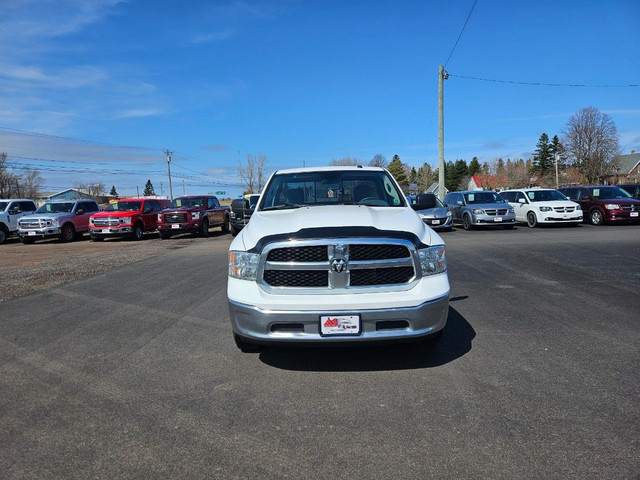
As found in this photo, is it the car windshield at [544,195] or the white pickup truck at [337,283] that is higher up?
the car windshield at [544,195]

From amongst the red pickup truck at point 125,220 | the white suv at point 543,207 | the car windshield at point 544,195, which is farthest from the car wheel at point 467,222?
the red pickup truck at point 125,220

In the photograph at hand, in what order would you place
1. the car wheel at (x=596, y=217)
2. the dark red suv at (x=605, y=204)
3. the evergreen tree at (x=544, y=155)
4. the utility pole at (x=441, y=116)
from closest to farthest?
the dark red suv at (x=605, y=204)
the car wheel at (x=596, y=217)
the utility pole at (x=441, y=116)
the evergreen tree at (x=544, y=155)

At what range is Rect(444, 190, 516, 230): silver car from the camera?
1962 cm

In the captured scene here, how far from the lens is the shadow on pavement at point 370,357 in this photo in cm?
425

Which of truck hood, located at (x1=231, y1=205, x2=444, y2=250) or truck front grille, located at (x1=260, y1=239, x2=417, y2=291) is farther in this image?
truck hood, located at (x1=231, y1=205, x2=444, y2=250)

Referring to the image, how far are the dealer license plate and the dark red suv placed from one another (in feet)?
65.1

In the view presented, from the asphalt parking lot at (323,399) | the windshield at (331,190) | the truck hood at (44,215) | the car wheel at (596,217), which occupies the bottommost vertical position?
the asphalt parking lot at (323,399)

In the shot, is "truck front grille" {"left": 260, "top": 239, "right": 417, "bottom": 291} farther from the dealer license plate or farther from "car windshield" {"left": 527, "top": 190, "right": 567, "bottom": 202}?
"car windshield" {"left": 527, "top": 190, "right": 567, "bottom": 202}

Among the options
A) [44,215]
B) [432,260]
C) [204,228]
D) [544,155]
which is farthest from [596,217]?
[544,155]

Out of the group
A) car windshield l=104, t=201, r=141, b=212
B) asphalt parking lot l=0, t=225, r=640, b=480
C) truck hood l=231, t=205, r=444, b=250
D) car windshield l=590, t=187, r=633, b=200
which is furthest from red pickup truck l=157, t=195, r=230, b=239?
car windshield l=590, t=187, r=633, b=200

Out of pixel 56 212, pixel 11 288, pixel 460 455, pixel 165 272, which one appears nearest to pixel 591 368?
pixel 460 455

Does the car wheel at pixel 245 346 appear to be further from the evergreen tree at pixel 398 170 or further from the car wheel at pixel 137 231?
the evergreen tree at pixel 398 170

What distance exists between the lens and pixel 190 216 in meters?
20.6

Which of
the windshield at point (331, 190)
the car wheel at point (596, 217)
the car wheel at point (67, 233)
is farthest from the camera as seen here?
the car wheel at point (67, 233)
